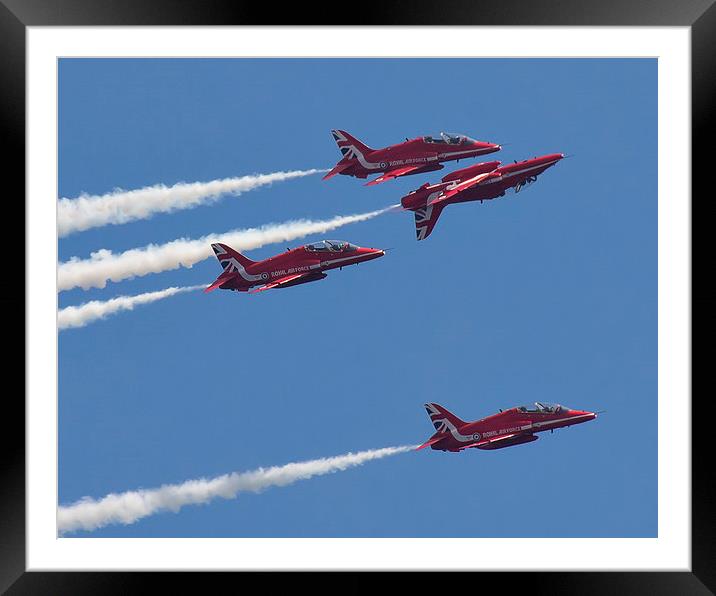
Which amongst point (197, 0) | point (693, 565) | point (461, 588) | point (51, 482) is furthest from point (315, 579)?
point (197, 0)

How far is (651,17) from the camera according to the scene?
1364 inches

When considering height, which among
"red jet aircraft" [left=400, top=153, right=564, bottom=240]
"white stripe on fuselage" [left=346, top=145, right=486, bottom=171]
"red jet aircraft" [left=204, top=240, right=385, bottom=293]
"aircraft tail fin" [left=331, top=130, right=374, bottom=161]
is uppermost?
"aircraft tail fin" [left=331, top=130, right=374, bottom=161]

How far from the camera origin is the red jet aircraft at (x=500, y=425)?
55000mm

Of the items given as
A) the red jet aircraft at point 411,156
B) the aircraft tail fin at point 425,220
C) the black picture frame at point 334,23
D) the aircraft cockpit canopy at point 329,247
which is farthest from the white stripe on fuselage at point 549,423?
the black picture frame at point 334,23

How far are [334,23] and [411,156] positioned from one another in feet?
73.3

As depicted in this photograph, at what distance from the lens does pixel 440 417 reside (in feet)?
183

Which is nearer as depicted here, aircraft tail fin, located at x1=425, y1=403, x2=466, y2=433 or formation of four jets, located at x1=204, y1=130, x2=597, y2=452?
formation of four jets, located at x1=204, y1=130, x2=597, y2=452

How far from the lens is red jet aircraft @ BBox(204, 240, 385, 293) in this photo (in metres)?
54.2

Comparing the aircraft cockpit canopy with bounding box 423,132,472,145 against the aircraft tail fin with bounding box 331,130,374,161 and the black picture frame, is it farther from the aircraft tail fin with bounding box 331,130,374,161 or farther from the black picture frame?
the black picture frame

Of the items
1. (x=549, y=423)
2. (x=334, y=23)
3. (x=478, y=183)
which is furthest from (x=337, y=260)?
(x=334, y=23)

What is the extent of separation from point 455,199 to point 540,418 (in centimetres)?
890

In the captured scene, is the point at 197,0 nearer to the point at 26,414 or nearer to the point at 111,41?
the point at 111,41

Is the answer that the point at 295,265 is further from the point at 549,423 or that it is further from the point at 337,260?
the point at 549,423

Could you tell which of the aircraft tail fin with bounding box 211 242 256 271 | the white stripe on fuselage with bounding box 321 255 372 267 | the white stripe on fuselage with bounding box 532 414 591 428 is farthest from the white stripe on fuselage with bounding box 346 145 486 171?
the white stripe on fuselage with bounding box 532 414 591 428
